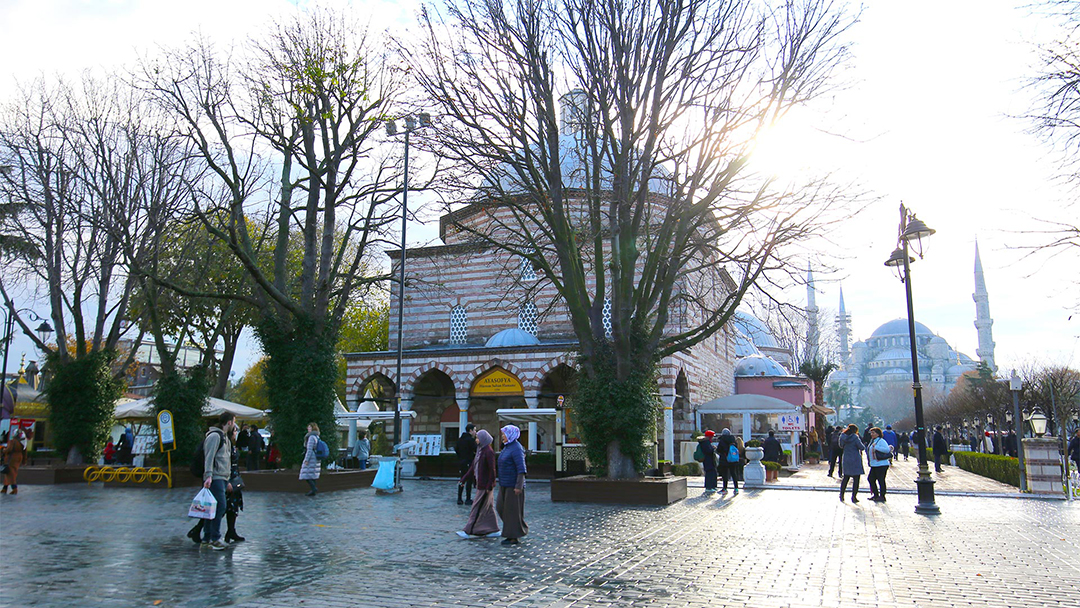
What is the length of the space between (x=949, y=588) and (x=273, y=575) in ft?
18.9

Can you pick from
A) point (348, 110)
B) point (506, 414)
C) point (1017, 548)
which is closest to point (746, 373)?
point (506, 414)

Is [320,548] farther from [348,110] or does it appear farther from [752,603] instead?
[348,110]

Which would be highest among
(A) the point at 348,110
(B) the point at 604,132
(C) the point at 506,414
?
(A) the point at 348,110

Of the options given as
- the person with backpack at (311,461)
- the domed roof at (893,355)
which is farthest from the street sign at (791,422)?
the domed roof at (893,355)

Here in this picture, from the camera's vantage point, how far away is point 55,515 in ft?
37.4

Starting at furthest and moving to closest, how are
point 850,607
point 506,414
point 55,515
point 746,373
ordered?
point 746,373 → point 506,414 → point 55,515 → point 850,607

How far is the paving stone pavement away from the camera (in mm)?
5805

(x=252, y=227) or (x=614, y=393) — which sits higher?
(x=252, y=227)

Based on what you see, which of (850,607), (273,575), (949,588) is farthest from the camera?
(273,575)

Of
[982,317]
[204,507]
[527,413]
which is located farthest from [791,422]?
[982,317]

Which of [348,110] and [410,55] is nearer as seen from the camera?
[410,55]

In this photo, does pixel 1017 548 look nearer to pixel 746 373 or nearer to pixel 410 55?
pixel 410 55

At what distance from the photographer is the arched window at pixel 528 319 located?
97.7 ft

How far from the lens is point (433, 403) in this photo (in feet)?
103
